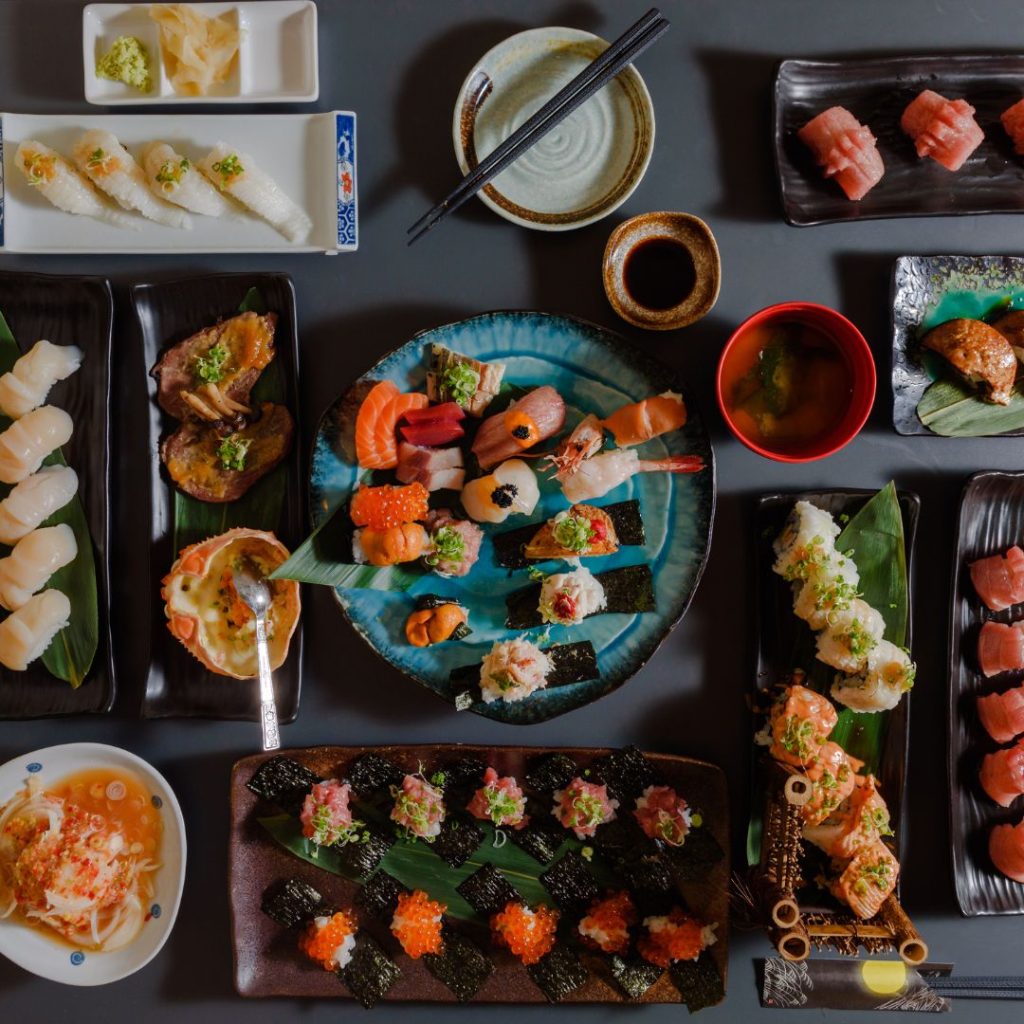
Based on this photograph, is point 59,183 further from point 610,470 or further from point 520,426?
point 610,470

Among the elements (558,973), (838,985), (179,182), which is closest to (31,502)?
(179,182)

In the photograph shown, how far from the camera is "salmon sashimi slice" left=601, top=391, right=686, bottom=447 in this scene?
10.2ft

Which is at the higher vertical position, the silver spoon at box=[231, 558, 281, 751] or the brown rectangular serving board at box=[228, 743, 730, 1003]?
the silver spoon at box=[231, 558, 281, 751]

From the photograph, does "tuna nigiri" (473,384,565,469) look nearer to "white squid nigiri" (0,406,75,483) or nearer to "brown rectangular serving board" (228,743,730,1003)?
"brown rectangular serving board" (228,743,730,1003)

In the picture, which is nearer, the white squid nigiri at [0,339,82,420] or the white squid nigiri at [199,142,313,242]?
the white squid nigiri at [199,142,313,242]

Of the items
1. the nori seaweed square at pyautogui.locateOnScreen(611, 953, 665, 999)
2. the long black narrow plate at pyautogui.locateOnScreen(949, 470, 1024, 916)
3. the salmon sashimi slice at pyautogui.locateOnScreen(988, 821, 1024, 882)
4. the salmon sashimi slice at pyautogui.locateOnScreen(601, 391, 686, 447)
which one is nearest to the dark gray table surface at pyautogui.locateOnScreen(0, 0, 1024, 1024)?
the long black narrow plate at pyautogui.locateOnScreen(949, 470, 1024, 916)

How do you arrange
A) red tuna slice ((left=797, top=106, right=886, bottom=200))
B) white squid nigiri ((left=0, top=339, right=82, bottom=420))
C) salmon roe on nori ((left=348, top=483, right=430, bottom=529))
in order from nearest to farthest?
salmon roe on nori ((left=348, top=483, right=430, bottom=529)) < red tuna slice ((left=797, top=106, right=886, bottom=200)) < white squid nigiri ((left=0, top=339, right=82, bottom=420))

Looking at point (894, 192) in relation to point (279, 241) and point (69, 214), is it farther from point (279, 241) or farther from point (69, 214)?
point (69, 214)

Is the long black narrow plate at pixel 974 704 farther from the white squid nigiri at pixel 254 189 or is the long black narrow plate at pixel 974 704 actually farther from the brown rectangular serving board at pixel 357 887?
the white squid nigiri at pixel 254 189

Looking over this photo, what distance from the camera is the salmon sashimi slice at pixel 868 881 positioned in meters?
3.08

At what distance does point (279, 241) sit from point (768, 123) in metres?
1.99

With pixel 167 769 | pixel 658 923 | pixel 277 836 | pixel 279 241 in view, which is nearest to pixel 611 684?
pixel 658 923

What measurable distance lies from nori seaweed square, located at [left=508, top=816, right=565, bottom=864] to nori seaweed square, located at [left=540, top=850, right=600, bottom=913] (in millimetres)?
53

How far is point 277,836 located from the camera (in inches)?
132
